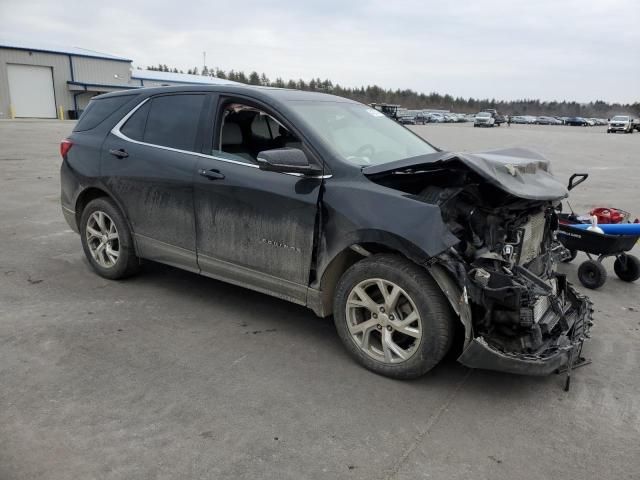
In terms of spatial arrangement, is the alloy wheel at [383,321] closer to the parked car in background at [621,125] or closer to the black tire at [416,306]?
the black tire at [416,306]

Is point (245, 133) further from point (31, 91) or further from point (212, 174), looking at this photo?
point (31, 91)

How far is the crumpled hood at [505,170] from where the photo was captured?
3.27 m

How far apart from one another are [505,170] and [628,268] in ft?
10.1

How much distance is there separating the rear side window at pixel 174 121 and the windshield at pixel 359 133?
0.94 m

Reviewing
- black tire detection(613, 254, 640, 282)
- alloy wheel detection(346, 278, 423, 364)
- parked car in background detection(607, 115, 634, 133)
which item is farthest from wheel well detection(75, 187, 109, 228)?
parked car in background detection(607, 115, 634, 133)

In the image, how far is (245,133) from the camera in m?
4.36

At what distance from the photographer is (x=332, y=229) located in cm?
358

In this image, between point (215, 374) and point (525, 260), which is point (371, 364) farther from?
point (525, 260)

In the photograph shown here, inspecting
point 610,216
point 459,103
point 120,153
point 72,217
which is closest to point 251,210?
point 120,153

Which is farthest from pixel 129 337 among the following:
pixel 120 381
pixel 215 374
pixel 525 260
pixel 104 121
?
pixel 525 260

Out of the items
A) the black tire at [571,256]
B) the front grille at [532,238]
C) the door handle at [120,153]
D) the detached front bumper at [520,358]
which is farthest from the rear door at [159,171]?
the black tire at [571,256]

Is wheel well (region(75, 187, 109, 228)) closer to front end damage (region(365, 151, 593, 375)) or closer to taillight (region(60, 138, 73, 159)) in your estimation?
taillight (region(60, 138, 73, 159))

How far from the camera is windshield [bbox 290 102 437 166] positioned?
3908 millimetres

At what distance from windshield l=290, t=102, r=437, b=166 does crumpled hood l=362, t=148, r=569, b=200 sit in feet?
1.35
